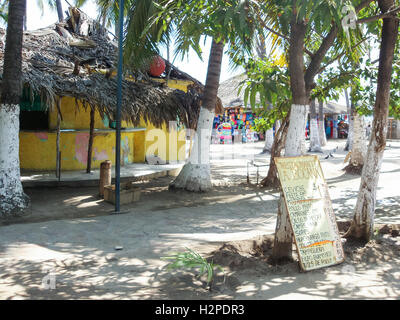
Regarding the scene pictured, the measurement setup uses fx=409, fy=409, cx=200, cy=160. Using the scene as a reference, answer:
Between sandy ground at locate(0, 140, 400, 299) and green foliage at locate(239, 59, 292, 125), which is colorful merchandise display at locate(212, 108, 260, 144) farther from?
green foliage at locate(239, 59, 292, 125)

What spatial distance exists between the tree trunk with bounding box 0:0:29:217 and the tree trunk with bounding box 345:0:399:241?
18.7 ft

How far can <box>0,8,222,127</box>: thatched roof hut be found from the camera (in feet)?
28.9

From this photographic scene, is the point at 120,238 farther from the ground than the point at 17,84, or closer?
closer

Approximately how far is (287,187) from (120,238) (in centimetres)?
269

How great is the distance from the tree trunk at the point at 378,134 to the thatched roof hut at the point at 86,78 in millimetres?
5631

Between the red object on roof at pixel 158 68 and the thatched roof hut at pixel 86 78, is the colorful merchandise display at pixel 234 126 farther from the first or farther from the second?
the thatched roof hut at pixel 86 78

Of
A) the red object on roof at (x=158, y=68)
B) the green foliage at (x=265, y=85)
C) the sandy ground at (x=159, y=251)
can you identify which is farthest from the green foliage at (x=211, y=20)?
the red object on roof at (x=158, y=68)

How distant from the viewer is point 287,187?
4.86m

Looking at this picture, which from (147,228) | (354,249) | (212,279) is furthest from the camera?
(147,228)

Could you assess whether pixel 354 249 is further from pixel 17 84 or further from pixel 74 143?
pixel 74 143

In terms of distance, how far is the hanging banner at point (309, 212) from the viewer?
477 centimetres

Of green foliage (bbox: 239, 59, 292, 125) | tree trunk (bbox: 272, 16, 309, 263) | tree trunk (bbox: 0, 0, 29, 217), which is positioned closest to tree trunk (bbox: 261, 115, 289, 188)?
green foliage (bbox: 239, 59, 292, 125)
